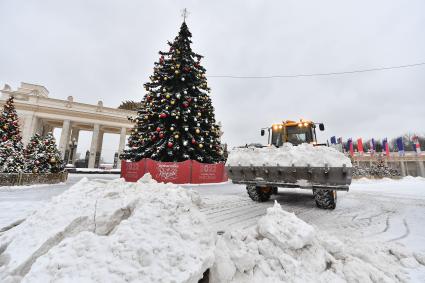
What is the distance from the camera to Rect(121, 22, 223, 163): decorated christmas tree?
47.1 feet

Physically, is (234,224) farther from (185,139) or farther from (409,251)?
(185,139)

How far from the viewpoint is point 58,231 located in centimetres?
211

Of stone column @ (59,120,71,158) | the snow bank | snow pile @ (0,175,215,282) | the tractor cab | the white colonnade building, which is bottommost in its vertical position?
snow pile @ (0,175,215,282)

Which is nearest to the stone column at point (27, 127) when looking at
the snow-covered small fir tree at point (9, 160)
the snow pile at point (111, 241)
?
the snow-covered small fir tree at point (9, 160)

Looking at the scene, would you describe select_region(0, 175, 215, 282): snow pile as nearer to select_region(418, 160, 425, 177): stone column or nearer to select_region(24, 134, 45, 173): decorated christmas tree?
select_region(24, 134, 45, 173): decorated christmas tree

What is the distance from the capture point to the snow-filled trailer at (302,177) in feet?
15.6

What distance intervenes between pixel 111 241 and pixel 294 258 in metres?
1.90

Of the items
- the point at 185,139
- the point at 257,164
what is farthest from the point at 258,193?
the point at 185,139

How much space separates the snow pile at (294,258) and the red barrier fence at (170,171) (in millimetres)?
11024

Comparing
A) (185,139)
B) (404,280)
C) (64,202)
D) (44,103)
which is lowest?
(404,280)

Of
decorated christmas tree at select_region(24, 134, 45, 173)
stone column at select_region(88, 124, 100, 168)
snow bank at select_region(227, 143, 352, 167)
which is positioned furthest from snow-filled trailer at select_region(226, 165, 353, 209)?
stone column at select_region(88, 124, 100, 168)

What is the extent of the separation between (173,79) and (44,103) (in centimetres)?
2943

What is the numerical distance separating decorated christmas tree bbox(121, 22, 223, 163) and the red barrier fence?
0.74 m

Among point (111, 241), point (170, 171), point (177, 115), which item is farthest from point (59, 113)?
point (111, 241)
